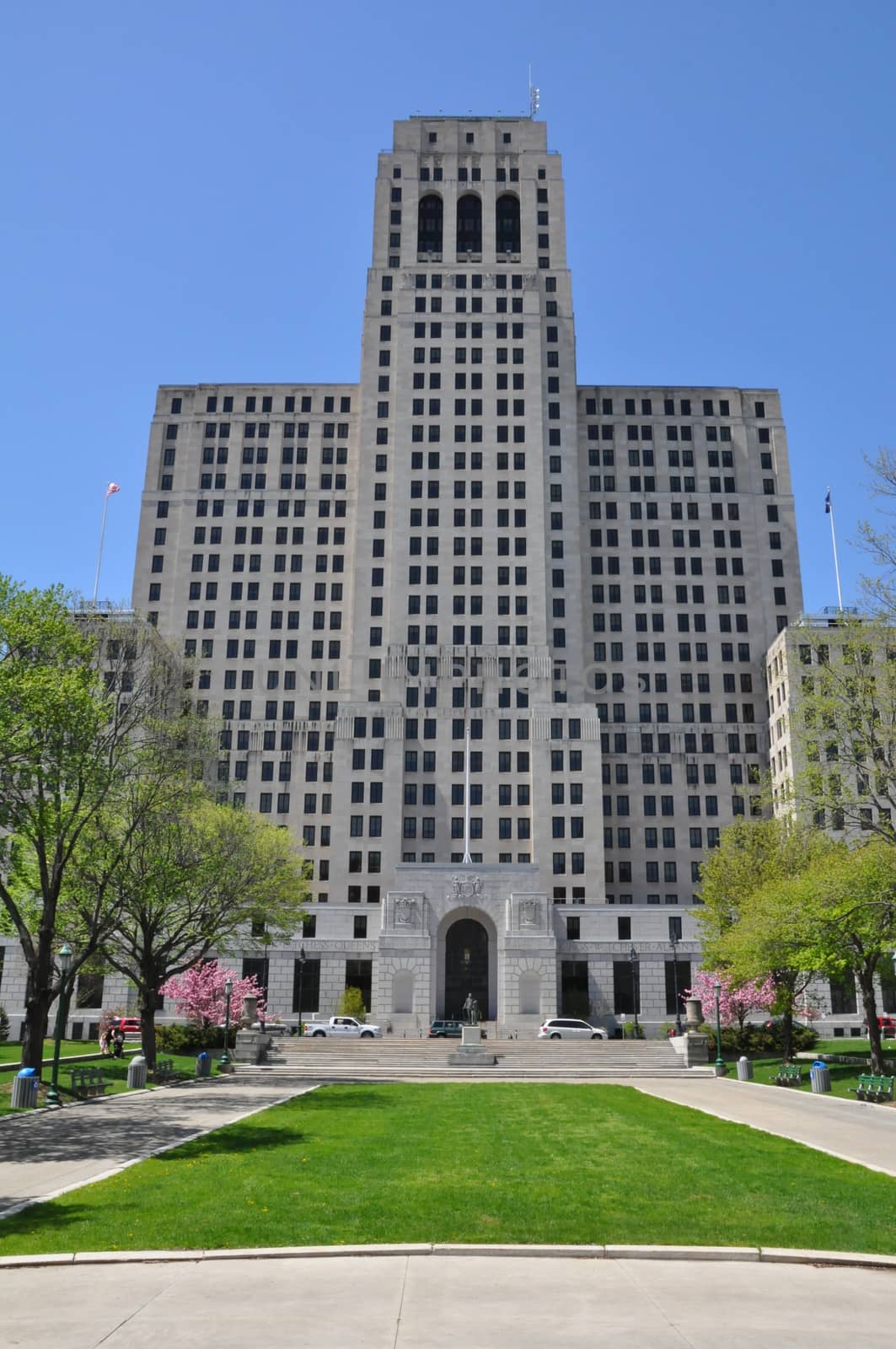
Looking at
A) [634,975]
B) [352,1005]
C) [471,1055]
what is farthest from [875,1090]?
[352,1005]

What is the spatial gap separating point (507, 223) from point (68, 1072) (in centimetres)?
10484

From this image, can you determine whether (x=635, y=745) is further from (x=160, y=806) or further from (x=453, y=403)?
(x=160, y=806)

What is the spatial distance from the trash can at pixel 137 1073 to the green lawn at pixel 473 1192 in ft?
45.4

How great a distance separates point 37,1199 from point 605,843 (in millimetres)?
86972

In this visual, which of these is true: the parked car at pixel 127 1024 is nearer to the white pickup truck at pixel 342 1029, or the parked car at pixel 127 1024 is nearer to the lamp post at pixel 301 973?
the white pickup truck at pixel 342 1029

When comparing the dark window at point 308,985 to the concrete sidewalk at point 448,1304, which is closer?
the concrete sidewalk at point 448,1304

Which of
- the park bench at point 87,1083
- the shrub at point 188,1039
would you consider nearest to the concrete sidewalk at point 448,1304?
the park bench at point 87,1083

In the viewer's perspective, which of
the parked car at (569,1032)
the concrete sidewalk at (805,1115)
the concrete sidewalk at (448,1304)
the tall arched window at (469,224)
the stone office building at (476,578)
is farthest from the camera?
the tall arched window at (469,224)

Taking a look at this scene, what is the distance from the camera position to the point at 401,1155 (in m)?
19.5

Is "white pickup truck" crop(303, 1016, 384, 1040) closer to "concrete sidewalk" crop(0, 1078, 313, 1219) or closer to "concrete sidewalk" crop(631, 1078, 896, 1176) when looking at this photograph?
"concrete sidewalk" crop(631, 1078, 896, 1176)

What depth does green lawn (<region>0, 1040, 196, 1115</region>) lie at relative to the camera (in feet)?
103

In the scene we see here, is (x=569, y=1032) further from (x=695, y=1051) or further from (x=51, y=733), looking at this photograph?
(x=51, y=733)

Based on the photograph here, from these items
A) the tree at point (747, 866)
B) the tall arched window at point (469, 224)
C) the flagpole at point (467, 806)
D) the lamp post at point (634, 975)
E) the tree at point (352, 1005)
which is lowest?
the tree at point (352, 1005)

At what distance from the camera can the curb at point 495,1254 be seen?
1173cm
